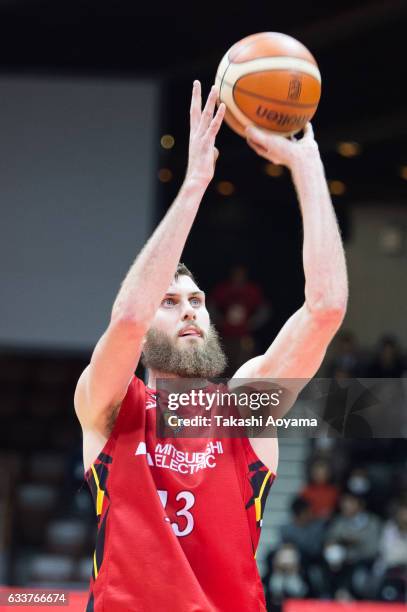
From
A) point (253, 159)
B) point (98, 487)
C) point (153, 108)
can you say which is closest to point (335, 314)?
point (98, 487)

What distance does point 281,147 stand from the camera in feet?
9.37

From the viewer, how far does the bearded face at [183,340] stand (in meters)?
3.27

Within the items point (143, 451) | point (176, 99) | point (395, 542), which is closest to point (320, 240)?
point (143, 451)

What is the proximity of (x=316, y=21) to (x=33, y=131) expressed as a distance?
3.57 meters

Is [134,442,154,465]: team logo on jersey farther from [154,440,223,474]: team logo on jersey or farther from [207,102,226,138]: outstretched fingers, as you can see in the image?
[207,102,226,138]: outstretched fingers

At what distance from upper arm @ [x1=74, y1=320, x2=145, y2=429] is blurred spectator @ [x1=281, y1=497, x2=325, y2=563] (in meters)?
6.78

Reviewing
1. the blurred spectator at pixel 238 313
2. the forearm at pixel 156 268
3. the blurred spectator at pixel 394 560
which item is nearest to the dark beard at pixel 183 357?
the forearm at pixel 156 268

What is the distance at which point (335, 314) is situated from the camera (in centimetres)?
283

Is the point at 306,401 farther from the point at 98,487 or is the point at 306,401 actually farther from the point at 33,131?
the point at 33,131

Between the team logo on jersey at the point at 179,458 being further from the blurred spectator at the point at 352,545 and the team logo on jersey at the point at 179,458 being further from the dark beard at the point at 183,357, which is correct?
the blurred spectator at the point at 352,545

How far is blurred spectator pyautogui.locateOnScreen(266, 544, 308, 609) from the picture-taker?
926cm

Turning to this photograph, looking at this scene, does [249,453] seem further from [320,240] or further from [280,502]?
[280,502]

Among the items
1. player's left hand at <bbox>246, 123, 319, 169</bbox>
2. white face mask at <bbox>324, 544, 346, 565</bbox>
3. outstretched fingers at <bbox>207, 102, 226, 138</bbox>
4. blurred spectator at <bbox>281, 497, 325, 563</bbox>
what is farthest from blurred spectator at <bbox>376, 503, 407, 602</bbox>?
outstretched fingers at <bbox>207, 102, 226, 138</bbox>

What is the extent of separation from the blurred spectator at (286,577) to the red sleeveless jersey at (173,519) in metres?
6.37
